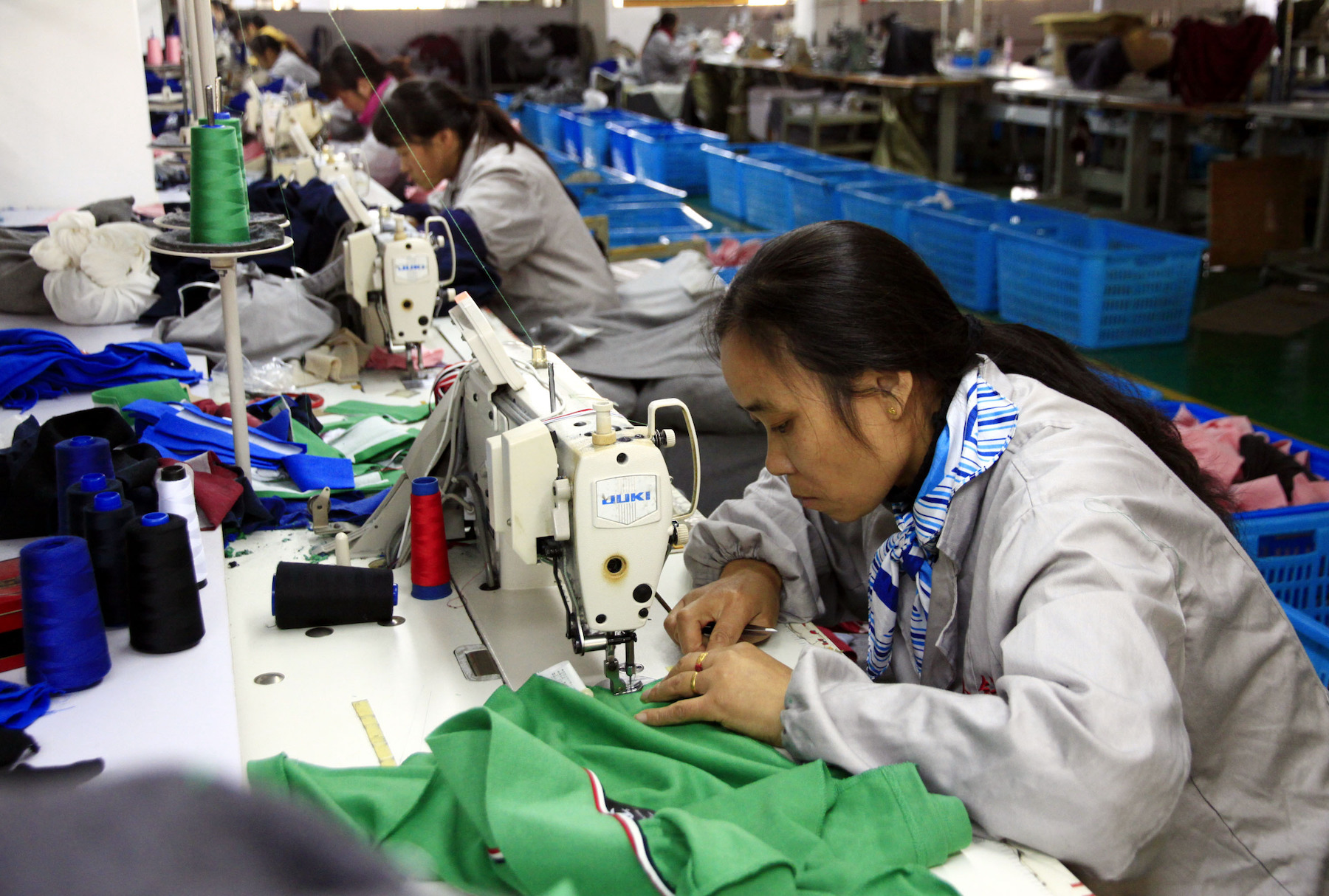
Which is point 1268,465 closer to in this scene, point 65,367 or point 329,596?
point 329,596

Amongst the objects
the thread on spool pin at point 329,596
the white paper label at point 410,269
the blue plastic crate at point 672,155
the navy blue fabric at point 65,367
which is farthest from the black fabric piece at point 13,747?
the blue plastic crate at point 672,155

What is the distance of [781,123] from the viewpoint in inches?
429

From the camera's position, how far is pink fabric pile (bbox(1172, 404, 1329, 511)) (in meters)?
2.73

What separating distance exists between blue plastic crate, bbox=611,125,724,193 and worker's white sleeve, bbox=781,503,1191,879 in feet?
28.3

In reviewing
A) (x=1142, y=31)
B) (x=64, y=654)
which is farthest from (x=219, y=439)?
(x=1142, y=31)

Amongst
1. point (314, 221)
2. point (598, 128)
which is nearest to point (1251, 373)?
point (314, 221)

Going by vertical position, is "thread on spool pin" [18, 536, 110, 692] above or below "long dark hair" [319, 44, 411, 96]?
below

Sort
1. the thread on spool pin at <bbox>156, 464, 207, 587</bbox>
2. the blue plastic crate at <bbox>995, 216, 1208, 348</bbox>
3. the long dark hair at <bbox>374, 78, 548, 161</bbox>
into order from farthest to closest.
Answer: the blue plastic crate at <bbox>995, 216, 1208, 348</bbox> → the long dark hair at <bbox>374, 78, 548, 161</bbox> → the thread on spool pin at <bbox>156, 464, 207, 587</bbox>

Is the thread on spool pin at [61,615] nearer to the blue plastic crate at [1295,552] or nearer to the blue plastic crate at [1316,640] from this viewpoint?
the blue plastic crate at [1316,640]

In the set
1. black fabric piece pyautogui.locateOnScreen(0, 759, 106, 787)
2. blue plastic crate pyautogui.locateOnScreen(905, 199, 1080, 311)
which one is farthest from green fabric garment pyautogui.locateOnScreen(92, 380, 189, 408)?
blue plastic crate pyautogui.locateOnScreen(905, 199, 1080, 311)

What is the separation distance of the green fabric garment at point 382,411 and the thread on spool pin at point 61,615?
1208mm

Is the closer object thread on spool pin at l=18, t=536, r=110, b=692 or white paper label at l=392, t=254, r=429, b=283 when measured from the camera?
thread on spool pin at l=18, t=536, r=110, b=692

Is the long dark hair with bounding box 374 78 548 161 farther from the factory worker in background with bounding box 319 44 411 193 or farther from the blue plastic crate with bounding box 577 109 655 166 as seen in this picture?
the blue plastic crate with bounding box 577 109 655 166

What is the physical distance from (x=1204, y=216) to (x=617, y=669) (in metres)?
8.04
